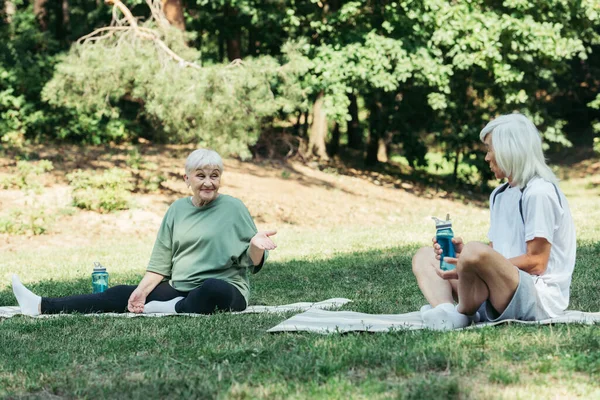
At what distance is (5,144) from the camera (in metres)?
17.5

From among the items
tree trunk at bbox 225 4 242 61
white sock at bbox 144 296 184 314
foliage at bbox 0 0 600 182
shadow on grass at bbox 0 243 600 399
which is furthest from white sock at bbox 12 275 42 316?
tree trunk at bbox 225 4 242 61

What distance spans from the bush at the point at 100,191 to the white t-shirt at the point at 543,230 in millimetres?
9449

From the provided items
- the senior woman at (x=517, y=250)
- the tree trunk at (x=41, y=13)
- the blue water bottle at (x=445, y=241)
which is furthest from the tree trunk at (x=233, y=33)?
the senior woman at (x=517, y=250)

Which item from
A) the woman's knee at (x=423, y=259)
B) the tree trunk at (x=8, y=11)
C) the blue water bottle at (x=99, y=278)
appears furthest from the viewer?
the tree trunk at (x=8, y=11)

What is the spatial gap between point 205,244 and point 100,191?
788cm

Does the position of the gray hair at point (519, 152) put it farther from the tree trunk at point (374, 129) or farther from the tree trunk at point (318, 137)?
the tree trunk at point (374, 129)

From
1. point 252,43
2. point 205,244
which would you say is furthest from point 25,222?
point 252,43

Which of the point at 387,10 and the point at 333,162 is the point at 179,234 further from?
the point at 333,162

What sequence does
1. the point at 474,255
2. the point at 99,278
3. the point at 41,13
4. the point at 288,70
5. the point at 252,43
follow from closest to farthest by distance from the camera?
the point at 474,255 < the point at 99,278 < the point at 288,70 < the point at 252,43 < the point at 41,13

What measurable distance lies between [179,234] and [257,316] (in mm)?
854

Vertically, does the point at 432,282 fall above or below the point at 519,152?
below

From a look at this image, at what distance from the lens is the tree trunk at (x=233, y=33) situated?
64.0 feet

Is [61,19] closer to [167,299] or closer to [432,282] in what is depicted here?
[167,299]

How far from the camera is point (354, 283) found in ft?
25.5
